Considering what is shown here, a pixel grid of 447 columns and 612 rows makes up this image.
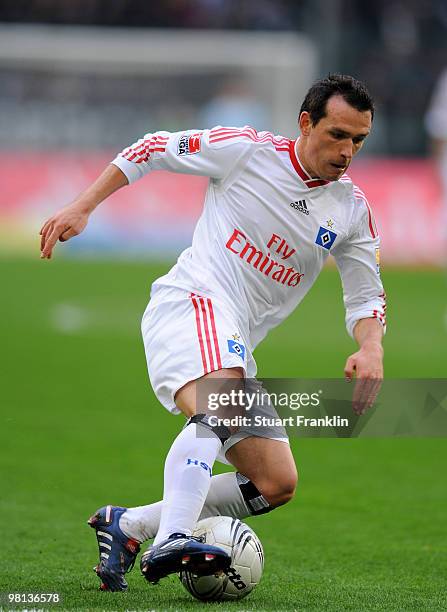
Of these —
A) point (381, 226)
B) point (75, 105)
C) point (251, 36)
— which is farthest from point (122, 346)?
point (251, 36)

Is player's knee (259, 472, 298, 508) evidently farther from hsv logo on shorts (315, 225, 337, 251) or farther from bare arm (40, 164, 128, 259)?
bare arm (40, 164, 128, 259)

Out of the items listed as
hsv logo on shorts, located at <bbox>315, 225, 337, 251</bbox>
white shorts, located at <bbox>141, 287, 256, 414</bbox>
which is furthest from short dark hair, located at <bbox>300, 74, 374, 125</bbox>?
white shorts, located at <bbox>141, 287, 256, 414</bbox>

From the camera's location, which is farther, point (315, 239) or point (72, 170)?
point (72, 170)

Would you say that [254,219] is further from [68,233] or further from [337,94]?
[68,233]

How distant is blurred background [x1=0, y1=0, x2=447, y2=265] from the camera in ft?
72.3

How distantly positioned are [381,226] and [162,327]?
17.2 metres

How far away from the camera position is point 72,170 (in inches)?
870

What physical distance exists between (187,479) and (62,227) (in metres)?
1.14

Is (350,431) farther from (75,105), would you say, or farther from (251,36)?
(251,36)

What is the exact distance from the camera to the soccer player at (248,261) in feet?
16.7

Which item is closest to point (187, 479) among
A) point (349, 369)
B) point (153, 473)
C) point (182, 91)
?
point (349, 369)

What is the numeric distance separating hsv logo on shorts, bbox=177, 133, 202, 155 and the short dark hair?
506mm

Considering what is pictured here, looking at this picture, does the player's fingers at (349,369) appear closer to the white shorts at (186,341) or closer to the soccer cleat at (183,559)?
the white shorts at (186,341)

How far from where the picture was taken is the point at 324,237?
541cm
